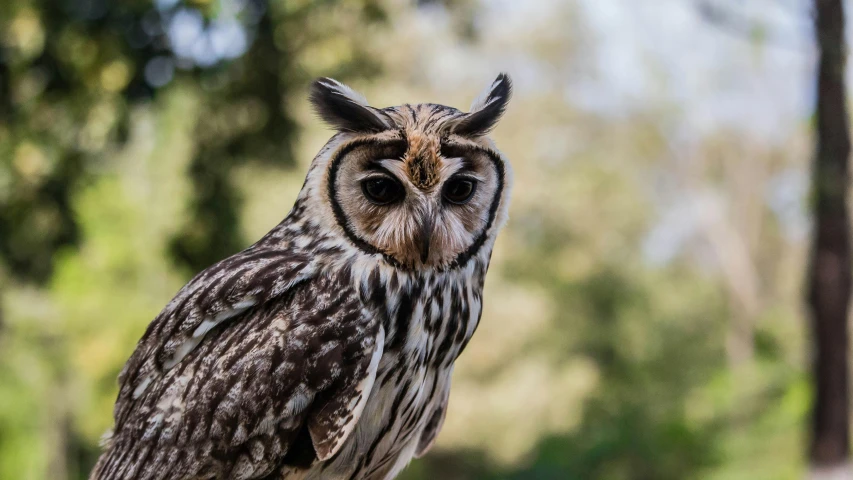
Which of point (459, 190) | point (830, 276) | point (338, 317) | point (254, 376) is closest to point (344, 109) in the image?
point (459, 190)

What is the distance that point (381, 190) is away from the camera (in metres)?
2.09

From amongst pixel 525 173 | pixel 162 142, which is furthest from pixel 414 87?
pixel 162 142

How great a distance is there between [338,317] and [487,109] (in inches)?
25.7

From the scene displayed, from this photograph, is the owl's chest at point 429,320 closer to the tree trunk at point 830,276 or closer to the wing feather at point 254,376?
the wing feather at point 254,376

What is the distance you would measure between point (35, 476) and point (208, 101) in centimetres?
2054

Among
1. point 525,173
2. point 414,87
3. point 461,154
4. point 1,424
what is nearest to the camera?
point 461,154

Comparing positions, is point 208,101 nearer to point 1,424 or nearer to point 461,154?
point 461,154

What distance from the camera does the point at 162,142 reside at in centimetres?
1384

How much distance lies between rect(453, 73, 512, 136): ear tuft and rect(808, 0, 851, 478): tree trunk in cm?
521

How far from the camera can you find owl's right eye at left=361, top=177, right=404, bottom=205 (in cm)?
207

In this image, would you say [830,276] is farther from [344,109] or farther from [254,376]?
[254,376]

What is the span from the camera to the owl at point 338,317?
1991 millimetres

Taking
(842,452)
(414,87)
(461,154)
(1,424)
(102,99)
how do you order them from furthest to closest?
(1,424)
(414,87)
(842,452)
(102,99)
(461,154)

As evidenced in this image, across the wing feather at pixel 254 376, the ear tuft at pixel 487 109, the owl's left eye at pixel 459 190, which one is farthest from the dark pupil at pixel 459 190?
the wing feather at pixel 254 376
